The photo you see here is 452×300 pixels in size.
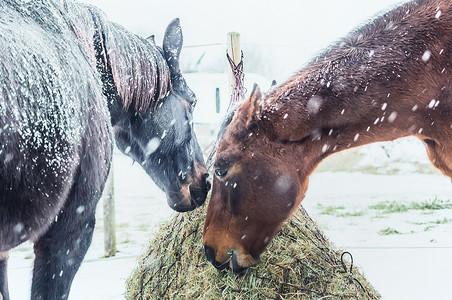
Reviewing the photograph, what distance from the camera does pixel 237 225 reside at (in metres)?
1.42

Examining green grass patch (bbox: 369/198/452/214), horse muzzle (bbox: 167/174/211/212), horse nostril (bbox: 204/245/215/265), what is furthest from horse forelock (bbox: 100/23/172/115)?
green grass patch (bbox: 369/198/452/214)

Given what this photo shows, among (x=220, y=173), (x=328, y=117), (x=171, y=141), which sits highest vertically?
(x=328, y=117)

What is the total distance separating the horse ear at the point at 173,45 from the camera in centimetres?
191

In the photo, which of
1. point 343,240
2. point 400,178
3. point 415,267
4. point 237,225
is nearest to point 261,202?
point 237,225

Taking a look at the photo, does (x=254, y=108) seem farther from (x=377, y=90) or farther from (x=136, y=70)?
(x=136, y=70)

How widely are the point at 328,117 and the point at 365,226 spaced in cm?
321

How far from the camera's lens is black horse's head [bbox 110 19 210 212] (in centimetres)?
181

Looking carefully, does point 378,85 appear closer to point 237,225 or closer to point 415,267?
point 237,225

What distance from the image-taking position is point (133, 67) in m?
1.68

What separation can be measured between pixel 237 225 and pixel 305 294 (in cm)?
30

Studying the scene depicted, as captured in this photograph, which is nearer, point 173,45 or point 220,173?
point 220,173

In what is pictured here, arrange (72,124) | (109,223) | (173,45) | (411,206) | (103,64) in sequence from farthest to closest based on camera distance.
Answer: (411,206) → (109,223) → (173,45) → (103,64) → (72,124)

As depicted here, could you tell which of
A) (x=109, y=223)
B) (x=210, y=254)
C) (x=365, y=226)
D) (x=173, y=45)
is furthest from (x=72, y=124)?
(x=365, y=226)

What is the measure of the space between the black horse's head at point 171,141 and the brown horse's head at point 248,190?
0.39 meters
